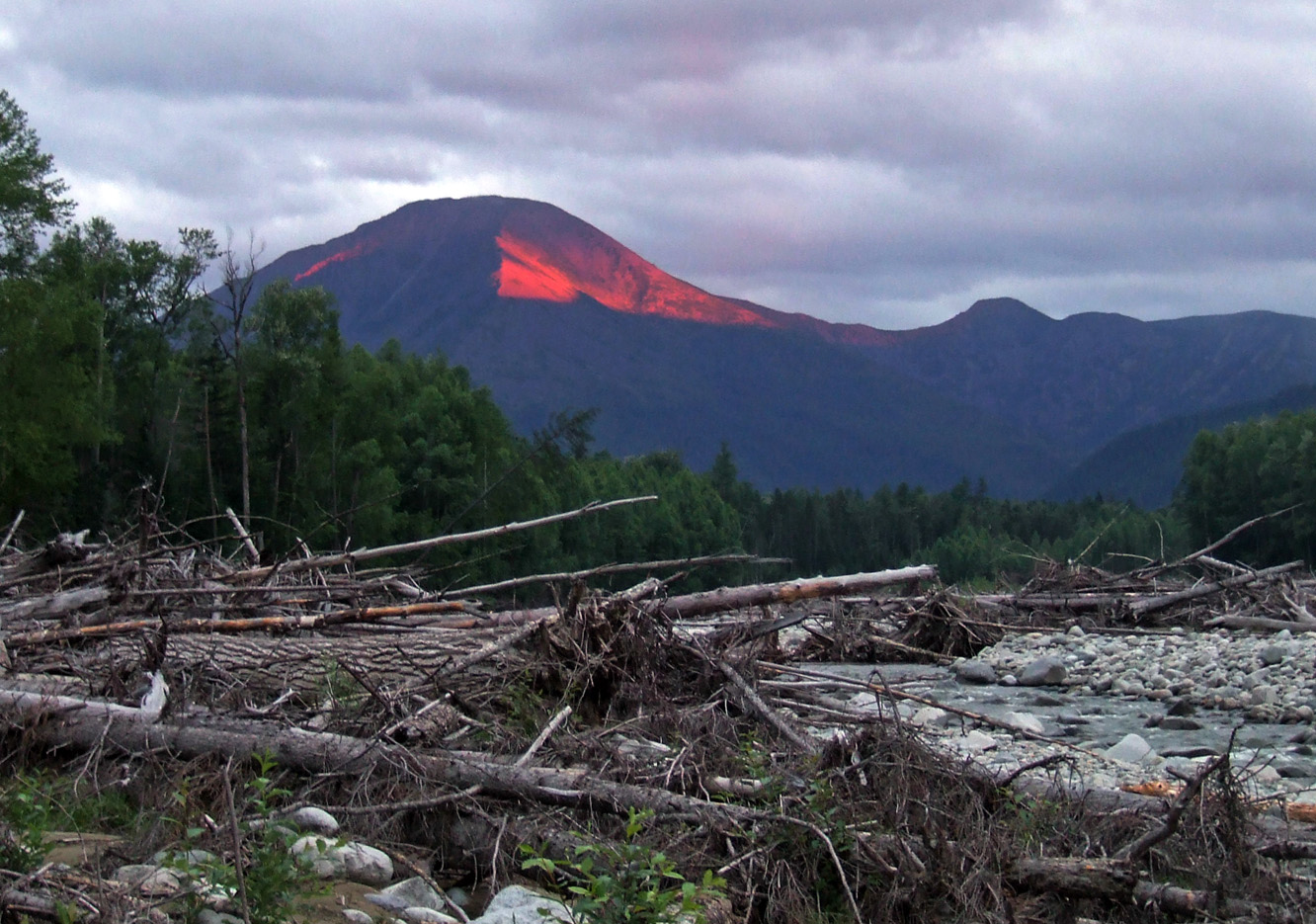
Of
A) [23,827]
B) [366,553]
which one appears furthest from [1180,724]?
[23,827]

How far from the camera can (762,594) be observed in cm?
789

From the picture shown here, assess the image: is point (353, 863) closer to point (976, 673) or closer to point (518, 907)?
point (518, 907)

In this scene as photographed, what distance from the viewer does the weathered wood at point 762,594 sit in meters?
7.53

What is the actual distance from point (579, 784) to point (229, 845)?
1281mm

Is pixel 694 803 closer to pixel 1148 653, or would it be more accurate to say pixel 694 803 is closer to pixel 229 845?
pixel 229 845

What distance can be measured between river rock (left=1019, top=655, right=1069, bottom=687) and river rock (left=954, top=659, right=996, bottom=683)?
0.82ft

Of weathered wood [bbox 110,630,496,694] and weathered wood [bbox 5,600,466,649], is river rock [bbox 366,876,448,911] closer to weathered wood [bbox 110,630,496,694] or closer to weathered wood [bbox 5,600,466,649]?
weathered wood [bbox 110,630,496,694]

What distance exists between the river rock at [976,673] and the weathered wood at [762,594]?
1.26 m

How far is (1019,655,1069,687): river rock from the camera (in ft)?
32.4

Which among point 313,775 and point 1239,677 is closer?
point 313,775

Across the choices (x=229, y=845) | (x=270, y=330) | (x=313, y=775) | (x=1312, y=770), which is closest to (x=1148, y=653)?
(x=1312, y=770)

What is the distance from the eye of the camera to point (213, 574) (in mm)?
8164

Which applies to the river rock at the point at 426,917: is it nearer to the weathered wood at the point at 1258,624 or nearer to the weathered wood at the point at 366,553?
the weathered wood at the point at 366,553

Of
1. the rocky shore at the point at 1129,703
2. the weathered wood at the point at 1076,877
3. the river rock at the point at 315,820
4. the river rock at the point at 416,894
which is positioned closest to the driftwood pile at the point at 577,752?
the weathered wood at the point at 1076,877
